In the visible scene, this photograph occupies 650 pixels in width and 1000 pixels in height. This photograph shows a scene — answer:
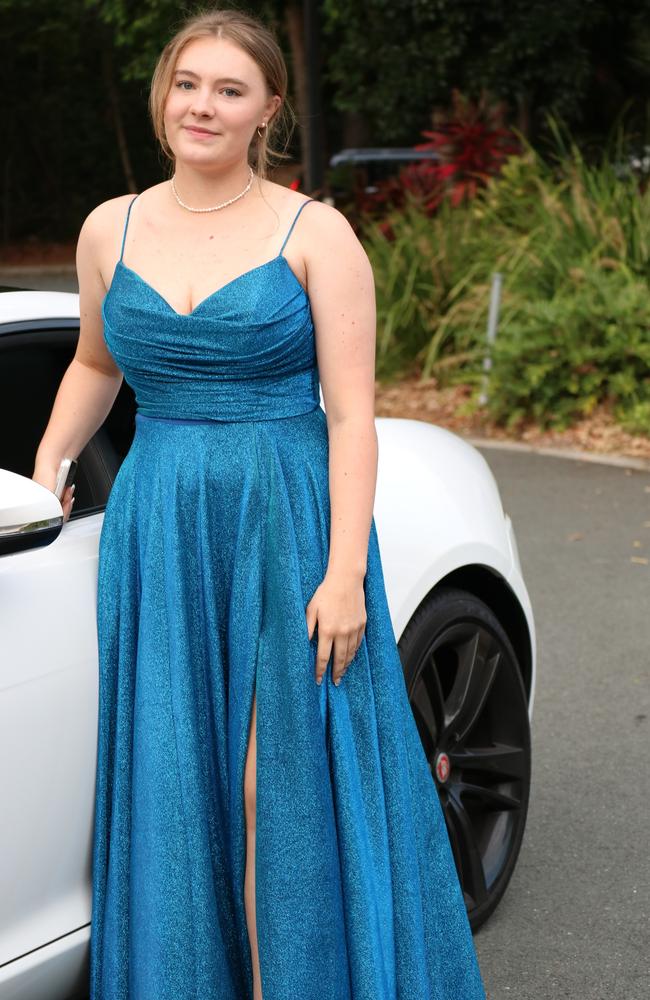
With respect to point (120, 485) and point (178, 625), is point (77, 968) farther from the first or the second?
point (120, 485)

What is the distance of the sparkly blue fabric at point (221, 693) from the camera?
7.48 ft

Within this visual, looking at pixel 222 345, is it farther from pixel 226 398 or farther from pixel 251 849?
pixel 251 849

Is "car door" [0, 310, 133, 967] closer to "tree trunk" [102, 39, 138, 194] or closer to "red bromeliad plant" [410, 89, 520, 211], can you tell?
"red bromeliad plant" [410, 89, 520, 211]

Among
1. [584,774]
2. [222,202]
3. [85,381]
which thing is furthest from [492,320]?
[222,202]

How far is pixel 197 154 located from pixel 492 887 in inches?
77.6

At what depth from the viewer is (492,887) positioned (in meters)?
3.36

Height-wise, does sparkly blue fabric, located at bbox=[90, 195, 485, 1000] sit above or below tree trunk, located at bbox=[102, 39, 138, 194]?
above

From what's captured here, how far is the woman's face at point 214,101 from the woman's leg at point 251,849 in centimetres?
92

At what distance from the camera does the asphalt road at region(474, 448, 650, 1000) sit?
326 centimetres

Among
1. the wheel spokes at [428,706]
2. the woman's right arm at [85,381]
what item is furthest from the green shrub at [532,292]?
the woman's right arm at [85,381]

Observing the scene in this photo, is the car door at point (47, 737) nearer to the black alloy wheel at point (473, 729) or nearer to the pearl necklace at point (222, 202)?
the pearl necklace at point (222, 202)

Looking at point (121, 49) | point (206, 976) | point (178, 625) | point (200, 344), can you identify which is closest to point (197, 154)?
point (200, 344)

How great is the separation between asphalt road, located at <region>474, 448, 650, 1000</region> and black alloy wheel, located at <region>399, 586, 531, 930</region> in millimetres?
189

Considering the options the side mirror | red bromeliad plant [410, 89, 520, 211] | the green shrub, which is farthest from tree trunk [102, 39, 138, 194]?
the side mirror
